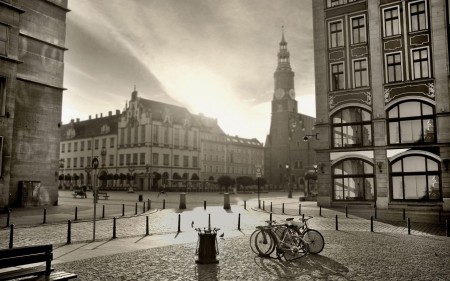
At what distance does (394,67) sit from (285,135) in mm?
73536

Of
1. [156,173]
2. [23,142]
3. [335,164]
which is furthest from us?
[156,173]

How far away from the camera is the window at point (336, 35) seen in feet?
108

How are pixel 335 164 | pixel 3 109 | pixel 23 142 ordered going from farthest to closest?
pixel 335 164
pixel 23 142
pixel 3 109

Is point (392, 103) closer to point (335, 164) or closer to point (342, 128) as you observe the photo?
point (342, 128)

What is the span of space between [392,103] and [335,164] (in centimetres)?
656

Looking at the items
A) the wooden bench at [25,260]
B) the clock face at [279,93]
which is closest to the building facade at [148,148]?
the clock face at [279,93]

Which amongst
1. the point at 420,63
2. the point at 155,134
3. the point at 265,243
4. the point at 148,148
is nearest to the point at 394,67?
the point at 420,63

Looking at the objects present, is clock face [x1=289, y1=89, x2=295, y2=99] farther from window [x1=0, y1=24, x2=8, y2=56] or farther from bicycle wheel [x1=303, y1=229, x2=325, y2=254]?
bicycle wheel [x1=303, y1=229, x2=325, y2=254]

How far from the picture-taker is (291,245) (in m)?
10.8

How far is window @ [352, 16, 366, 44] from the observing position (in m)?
32.1

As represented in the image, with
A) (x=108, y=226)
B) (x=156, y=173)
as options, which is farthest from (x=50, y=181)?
(x=156, y=173)

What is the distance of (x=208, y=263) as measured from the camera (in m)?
9.86

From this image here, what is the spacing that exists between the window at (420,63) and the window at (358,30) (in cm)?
428

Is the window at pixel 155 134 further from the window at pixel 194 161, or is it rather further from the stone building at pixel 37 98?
the stone building at pixel 37 98
